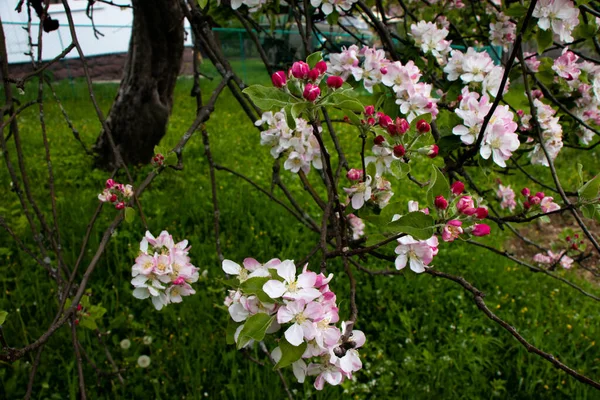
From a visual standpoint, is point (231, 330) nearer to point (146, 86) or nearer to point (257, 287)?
point (257, 287)

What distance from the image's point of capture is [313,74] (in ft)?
2.54

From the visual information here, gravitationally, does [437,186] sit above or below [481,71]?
below

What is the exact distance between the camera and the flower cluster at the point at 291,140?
1.34 m

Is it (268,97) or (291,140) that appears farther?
(291,140)

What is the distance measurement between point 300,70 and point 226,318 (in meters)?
1.76

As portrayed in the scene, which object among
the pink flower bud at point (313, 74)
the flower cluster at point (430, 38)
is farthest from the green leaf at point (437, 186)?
the flower cluster at point (430, 38)

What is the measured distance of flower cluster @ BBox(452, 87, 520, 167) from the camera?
105 cm

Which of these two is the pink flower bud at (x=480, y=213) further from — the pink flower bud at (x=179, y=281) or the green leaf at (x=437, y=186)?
the pink flower bud at (x=179, y=281)

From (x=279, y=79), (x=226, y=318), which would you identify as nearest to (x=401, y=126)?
(x=279, y=79)

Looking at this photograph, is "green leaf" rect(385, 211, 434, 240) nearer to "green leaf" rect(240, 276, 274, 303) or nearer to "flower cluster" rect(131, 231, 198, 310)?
"green leaf" rect(240, 276, 274, 303)

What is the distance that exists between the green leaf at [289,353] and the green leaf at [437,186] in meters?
0.31

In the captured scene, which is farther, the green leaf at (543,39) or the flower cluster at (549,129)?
the flower cluster at (549,129)

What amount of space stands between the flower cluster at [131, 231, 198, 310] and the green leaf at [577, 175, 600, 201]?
0.84 m

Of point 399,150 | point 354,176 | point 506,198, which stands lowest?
point 506,198
